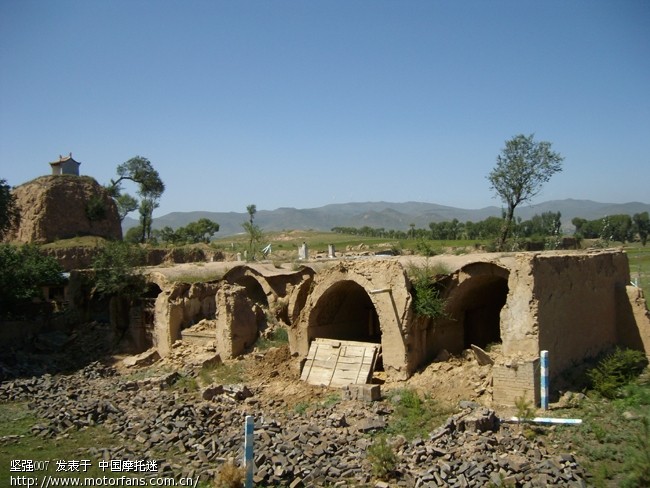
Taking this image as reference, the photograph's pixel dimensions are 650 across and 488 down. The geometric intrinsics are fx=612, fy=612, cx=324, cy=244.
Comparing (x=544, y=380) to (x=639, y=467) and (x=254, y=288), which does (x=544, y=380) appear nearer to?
(x=639, y=467)

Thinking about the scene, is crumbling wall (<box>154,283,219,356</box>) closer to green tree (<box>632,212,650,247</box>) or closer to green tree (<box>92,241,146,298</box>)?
green tree (<box>92,241,146,298</box>)

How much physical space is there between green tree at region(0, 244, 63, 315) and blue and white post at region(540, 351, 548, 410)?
19.0 metres

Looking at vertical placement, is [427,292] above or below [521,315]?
above

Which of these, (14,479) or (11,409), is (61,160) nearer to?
(11,409)

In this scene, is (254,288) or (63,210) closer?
(254,288)

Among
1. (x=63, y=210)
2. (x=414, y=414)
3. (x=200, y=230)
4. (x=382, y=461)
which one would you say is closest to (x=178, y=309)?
(x=414, y=414)

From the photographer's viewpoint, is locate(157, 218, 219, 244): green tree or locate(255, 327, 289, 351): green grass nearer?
locate(255, 327, 289, 351): green grass

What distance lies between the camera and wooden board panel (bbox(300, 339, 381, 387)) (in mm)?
15240

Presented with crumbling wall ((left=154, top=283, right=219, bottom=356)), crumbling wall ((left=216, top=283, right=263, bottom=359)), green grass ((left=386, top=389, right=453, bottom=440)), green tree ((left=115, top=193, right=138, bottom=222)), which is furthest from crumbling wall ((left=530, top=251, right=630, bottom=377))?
green tree ((left=115, top=193, right=138, bottom=222))

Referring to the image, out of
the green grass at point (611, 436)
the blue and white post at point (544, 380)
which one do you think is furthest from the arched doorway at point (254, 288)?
→ the green grass at point (611, 436)

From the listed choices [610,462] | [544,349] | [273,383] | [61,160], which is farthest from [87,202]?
[610,462]

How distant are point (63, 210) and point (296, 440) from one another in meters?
33.9

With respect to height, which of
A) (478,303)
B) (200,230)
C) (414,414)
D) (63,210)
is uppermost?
(63,210)

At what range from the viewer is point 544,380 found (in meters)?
12.2
